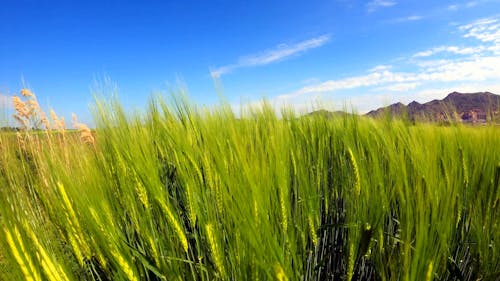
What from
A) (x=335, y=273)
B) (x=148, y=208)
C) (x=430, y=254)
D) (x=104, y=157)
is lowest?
(x=335, y=273)

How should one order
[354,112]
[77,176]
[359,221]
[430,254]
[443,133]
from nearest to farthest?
[430,254] → [359,221] → [77,176] → [443,133] → [354,112]

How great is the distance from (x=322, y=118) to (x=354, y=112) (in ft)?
0.71

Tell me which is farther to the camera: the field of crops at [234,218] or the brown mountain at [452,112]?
the brown mountain at [452,112]

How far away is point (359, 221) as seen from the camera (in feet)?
2.45

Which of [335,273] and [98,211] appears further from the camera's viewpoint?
[335,273]

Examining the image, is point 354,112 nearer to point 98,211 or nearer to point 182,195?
point 182,195

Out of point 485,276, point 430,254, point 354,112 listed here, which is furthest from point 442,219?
point 354,112

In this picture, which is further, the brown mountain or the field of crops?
the brown mountain

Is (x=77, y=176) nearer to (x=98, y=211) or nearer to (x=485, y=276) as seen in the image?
(x=98, y=211)

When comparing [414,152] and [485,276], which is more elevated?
[414,152]

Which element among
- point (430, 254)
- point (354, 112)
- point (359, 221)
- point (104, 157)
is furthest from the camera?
point (354, 112)

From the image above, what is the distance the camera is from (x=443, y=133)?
1521 millimetres

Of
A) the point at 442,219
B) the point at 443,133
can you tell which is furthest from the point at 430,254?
the point at 443,133

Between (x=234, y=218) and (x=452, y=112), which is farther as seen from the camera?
(x=452, y=112)
